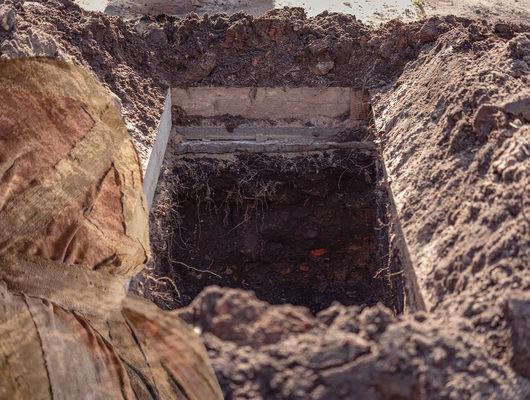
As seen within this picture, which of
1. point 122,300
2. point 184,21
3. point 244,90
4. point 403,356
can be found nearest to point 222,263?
point 244,90

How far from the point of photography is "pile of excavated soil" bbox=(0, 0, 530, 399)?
261 centimetres

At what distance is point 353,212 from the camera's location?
18.7 ft

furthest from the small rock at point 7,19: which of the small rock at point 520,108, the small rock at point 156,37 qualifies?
the small rock at point 520,108

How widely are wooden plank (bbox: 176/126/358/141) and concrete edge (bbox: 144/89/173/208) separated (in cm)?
→ 21

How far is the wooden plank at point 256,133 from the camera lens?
5.86 meters

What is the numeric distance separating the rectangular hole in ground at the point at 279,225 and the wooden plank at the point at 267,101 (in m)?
0.45

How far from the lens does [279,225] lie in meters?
5.90

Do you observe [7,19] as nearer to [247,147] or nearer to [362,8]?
[247,147]

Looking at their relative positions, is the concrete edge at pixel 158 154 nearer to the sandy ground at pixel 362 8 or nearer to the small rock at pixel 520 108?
Answer: the small rock at pixel 520 108

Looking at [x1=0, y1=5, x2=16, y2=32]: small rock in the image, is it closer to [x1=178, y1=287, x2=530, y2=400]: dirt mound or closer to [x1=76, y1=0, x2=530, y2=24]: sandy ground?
[x1=178, y1=287, x2=530, y2=400]: dirt mound

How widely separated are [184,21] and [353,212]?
237cm

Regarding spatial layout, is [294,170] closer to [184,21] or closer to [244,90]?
[244,90]

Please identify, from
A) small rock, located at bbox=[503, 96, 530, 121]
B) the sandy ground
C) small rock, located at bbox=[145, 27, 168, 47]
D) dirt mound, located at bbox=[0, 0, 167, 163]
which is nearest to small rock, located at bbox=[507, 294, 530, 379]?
small rock, located at bbox=[503, 96, 530, 121]

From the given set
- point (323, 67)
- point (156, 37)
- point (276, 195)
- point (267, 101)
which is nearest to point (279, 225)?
point (276, 195)
